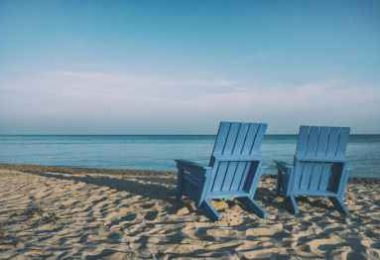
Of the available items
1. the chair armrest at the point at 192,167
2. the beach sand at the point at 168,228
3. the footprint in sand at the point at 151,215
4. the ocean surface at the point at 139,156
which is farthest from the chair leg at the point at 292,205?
the ocean surface at the point at 139,156

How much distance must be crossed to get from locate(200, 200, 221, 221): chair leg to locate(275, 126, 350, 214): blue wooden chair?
1.14m

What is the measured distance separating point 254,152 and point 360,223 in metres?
1.52

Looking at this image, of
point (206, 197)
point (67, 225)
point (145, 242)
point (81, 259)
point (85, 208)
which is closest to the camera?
point (81, 259)

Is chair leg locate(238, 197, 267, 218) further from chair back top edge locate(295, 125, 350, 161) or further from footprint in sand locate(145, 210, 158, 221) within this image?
footprint in sand locate(145, 210, 158, 221)

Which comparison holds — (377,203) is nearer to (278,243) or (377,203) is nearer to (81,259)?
(278,243)

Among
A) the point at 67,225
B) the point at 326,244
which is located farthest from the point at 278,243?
the point at 67,225

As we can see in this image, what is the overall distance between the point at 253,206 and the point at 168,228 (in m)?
1.30

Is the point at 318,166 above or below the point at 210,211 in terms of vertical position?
above

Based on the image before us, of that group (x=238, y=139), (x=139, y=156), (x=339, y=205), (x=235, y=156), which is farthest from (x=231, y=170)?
(x=139, y=156)

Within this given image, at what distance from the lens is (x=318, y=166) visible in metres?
5.23

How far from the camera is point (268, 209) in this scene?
204 inches

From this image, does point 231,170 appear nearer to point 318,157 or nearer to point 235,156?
point 235,156

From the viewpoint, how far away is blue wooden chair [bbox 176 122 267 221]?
4.69 metres

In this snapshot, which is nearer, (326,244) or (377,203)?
(326,244)
